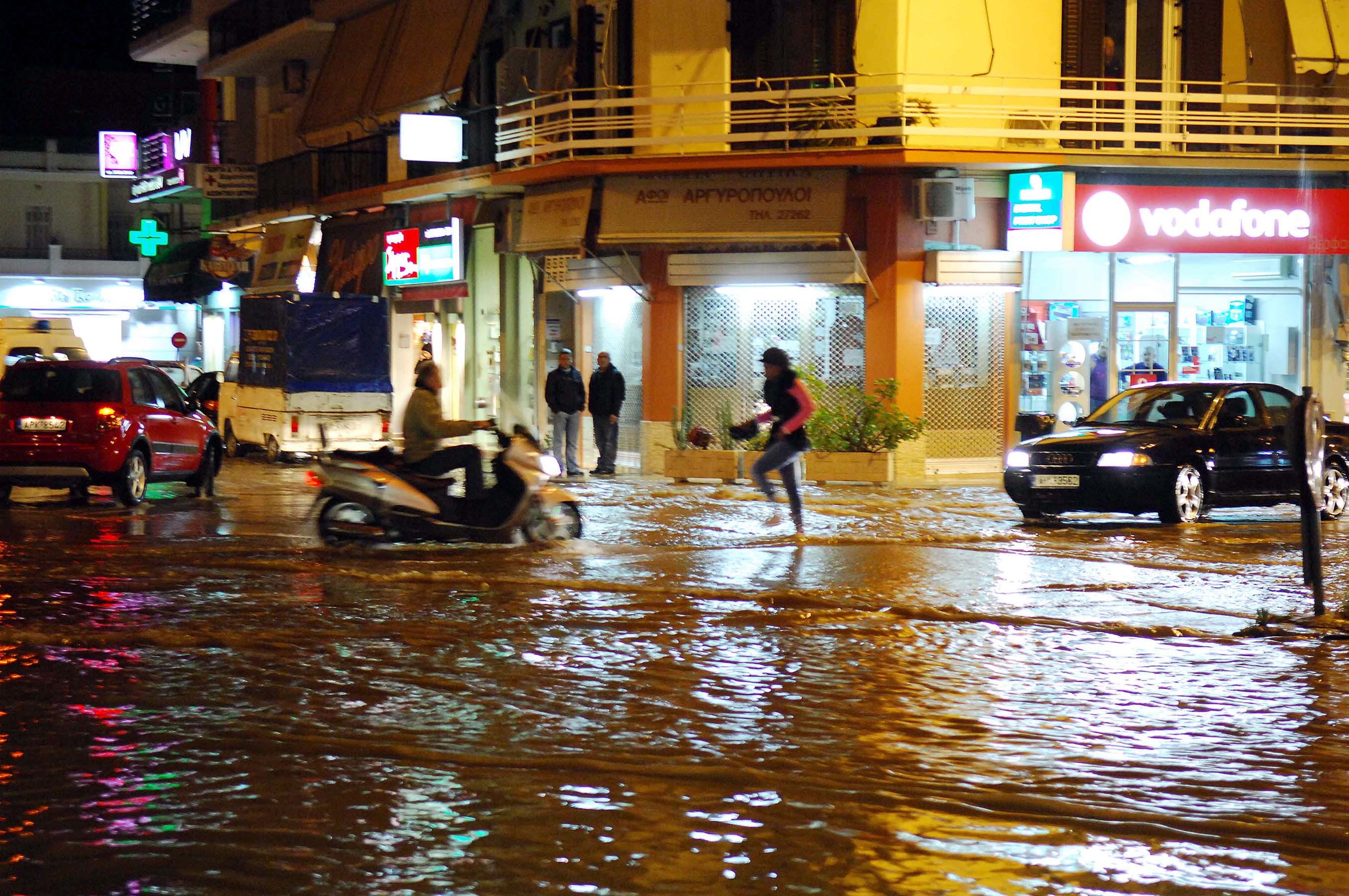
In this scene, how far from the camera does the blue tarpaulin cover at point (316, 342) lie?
2794 centimetres

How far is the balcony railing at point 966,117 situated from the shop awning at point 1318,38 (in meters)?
0.46

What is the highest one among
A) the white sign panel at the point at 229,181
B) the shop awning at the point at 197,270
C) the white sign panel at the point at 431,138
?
the white sign panel at the point at 229,181

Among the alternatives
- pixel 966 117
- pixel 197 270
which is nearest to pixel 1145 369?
pixel 966 117

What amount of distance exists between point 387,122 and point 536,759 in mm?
28748

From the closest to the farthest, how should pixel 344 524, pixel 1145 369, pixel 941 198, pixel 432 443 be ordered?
pixel 432 443, pixel 344 524, pixel 941 198, pixel 1145 369

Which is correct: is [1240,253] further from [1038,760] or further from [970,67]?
[1038,760]

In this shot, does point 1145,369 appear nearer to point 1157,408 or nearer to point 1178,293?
point 1178,293

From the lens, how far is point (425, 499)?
13742 mm

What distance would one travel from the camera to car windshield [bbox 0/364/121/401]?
18.7 metres

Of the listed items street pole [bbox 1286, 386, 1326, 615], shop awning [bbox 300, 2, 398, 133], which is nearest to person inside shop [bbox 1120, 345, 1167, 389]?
street pole [bbox 1286, 386, 1326, 615]

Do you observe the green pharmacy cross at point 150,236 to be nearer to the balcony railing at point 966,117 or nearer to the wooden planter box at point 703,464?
the balcony railing at point 966,117

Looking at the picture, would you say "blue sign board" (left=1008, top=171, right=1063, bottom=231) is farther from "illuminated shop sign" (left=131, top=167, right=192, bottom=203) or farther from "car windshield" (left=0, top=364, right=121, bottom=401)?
"illuminated shop sign" (left=131, top=167, right=192, bottom=203)

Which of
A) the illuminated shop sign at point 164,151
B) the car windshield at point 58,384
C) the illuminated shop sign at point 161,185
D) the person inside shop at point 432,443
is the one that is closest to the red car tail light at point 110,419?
the car windshield at point 58,384

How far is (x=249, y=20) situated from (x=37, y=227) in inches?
1178
